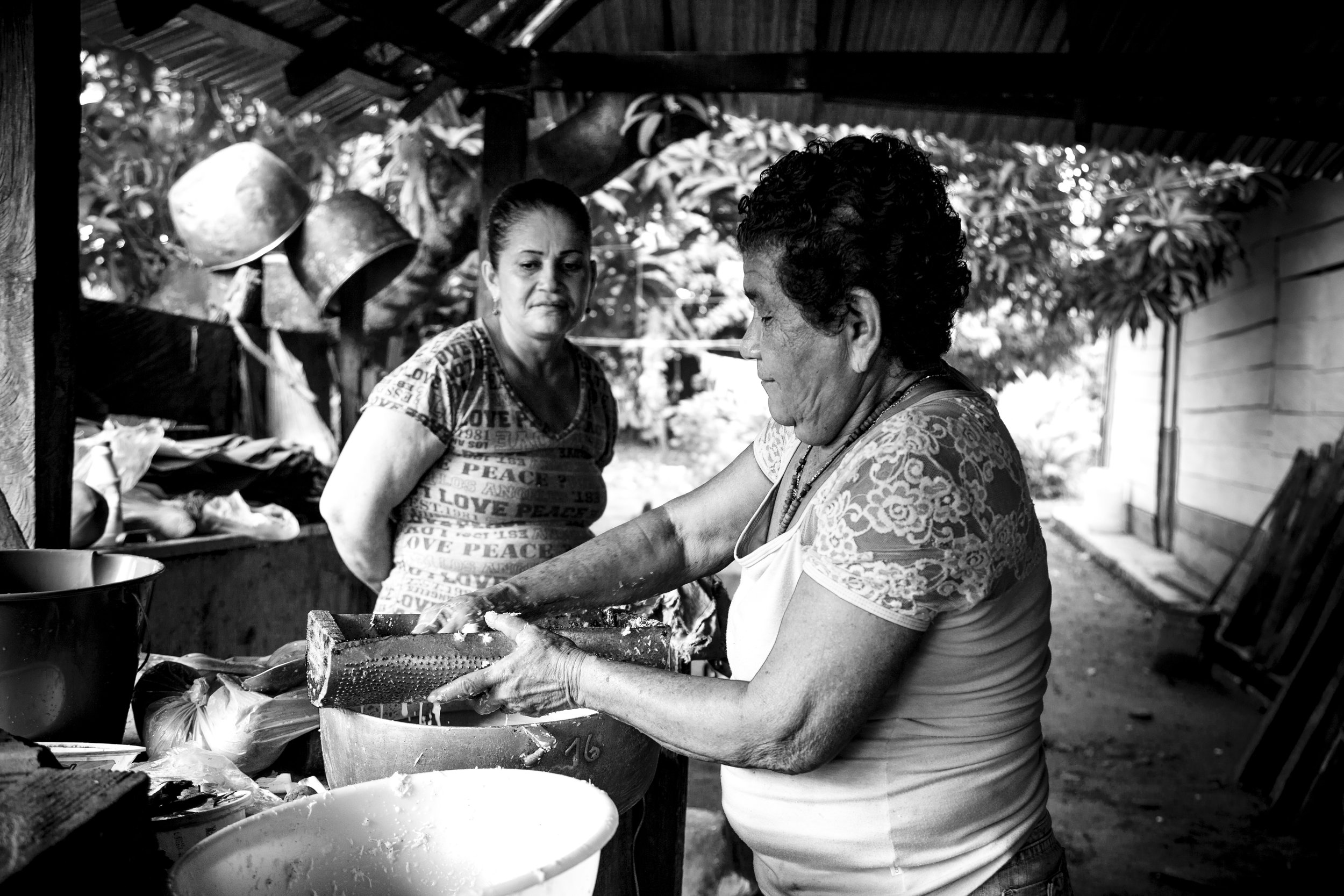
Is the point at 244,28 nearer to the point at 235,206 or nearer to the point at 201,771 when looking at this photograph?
the point at 235,206

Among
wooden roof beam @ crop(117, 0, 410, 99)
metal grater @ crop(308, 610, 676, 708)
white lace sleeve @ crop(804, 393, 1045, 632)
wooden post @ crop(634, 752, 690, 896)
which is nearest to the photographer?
white lace sleeve @ crop(804, 393, 1045, 632)

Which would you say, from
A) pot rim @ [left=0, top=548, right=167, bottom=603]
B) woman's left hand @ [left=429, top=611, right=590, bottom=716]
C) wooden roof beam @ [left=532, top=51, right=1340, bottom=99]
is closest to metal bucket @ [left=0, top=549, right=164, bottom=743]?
pot rim @ [left=0, top=548, right=167, bottom=603]

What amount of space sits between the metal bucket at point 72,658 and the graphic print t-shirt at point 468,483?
0.92m

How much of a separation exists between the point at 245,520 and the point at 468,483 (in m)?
1.95

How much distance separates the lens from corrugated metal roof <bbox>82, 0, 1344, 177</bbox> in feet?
13.0

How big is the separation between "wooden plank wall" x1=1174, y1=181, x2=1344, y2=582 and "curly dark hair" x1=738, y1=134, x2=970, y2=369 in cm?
606

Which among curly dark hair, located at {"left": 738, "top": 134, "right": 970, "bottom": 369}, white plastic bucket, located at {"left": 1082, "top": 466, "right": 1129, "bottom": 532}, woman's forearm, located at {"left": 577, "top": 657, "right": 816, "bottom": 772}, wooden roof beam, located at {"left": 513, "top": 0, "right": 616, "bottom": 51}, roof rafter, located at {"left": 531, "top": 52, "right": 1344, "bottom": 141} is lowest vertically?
white plastic bucket, located at {"left": 1082, "top": 466, "right": 1129, "bottom": 532}

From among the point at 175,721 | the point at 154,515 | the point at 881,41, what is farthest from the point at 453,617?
the point at 881,41

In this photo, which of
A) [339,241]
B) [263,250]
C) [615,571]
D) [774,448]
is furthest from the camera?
[339,241]

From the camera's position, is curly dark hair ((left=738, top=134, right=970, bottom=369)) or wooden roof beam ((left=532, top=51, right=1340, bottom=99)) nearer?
curly dark hair ((left=738, top=134, right=970, bottom=369))

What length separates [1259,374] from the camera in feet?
26.4

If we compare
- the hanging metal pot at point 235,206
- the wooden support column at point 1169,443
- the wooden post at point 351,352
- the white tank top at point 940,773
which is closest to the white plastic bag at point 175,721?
the white tank top at point 940,773

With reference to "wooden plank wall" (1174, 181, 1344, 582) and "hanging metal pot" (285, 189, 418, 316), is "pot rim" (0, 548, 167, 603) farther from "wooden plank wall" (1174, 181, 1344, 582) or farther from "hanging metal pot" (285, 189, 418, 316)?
"wooden plank wall" (1174, 181, 1344, 582)

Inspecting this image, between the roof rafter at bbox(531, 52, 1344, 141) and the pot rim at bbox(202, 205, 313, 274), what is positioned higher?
the roof rafter at bbox(531, 52, 1344, 141)
